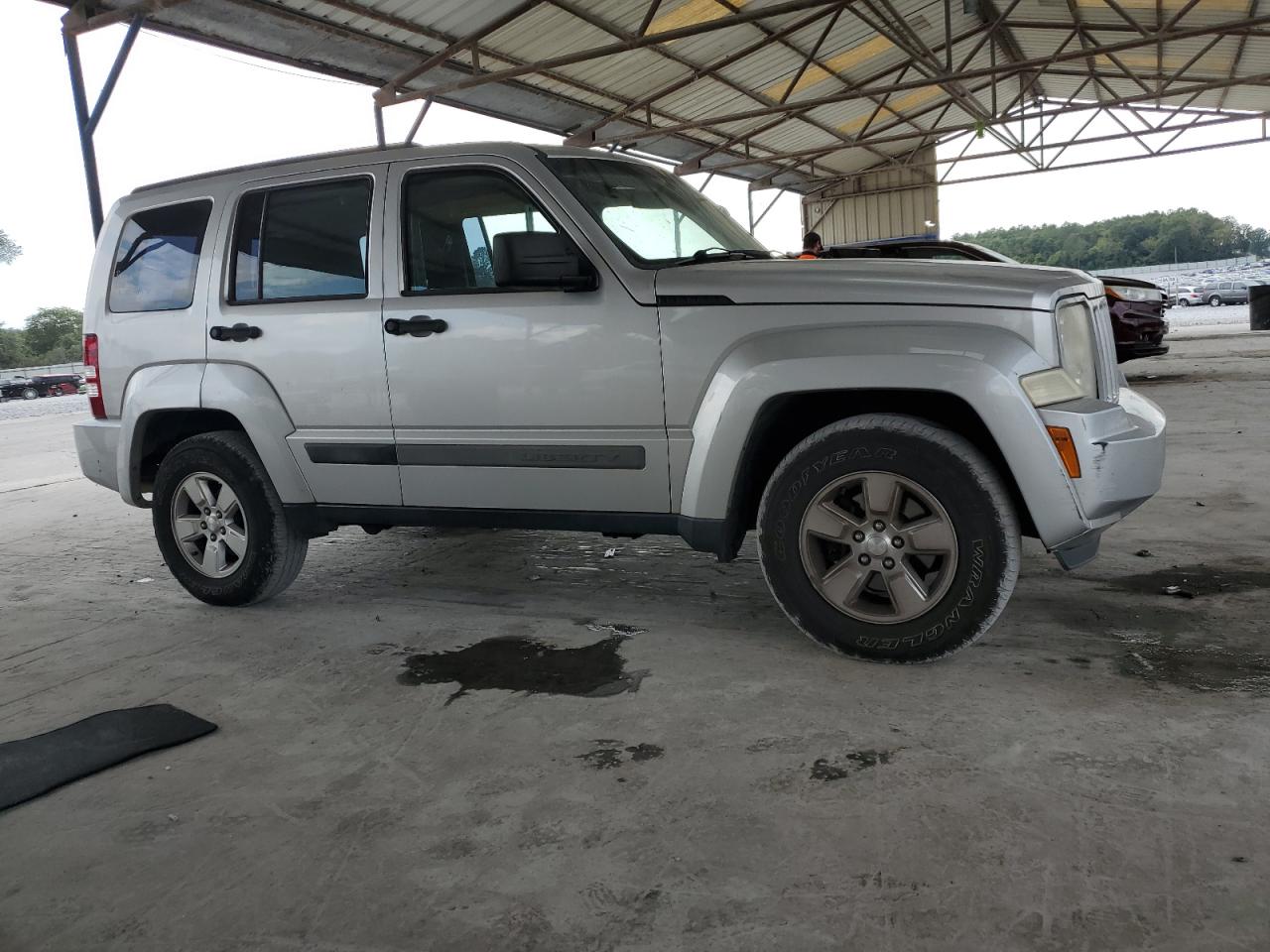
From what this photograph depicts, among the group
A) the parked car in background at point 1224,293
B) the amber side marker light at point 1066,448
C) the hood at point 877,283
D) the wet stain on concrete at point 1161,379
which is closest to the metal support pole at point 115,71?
the hood at point 877,283

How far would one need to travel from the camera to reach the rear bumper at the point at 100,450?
4.61m

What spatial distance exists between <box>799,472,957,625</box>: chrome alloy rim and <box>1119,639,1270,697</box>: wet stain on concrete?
0.70 m

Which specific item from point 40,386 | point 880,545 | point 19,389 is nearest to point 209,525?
point 880,545

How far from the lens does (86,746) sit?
9.97 ft

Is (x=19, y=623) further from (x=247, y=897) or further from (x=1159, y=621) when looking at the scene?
(x=1159, y=621)

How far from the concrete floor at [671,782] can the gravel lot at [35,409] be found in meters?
18.7

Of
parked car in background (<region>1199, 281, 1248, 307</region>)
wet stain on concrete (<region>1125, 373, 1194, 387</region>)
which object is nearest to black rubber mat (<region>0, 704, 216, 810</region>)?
wet stain on concrete (<region>1125, 373, 1194, 387</region>)

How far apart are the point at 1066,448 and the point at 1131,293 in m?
8.71

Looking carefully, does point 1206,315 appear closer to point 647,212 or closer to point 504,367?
point 647,212

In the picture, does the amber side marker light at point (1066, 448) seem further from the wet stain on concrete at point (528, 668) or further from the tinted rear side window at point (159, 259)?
the tinted rear side window at point (159, 259)

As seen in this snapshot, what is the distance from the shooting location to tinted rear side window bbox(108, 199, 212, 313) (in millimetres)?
4434

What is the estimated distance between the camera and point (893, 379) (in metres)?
3.13

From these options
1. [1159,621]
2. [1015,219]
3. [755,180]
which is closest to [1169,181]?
[1015,219]

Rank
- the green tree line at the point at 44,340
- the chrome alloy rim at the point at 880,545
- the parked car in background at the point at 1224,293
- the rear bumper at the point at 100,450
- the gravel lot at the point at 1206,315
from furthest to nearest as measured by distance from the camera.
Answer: the green tree line at the point at 44,340 < the parked car in background at the point at 1224,293 < the gravel lot at the point at 1206,315 < the rear bumper at the point at 100,450 < the chrome alloy rim at the point at 880,545
